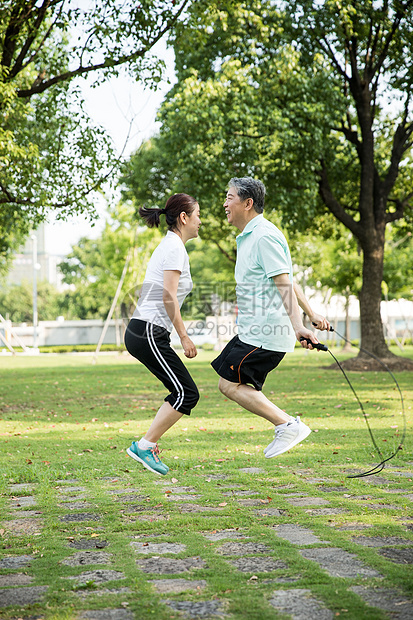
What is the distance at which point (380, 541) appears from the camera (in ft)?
11.9

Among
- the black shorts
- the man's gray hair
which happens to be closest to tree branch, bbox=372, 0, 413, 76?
the man's gray hair

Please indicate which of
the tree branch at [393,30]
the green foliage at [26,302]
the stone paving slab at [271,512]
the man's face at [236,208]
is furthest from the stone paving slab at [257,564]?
the green foliage at [26,302]

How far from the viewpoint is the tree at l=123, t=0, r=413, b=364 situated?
52.1 feet

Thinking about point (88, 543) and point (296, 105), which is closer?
point (88, 543)

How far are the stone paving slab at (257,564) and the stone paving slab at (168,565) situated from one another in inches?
7.3

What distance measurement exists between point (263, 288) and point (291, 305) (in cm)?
27

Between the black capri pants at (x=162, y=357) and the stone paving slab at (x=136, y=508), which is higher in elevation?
the black capri pants at (x=162, y=357)

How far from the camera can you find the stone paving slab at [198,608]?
8.70 feet

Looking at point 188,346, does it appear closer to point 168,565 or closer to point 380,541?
point 168,565

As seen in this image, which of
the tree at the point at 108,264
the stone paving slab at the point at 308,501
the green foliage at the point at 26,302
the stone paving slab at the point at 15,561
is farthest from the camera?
the green foliage at the point at 26,302

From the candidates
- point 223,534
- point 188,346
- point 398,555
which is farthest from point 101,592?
point 188,346

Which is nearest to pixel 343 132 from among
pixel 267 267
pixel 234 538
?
pixel 267 267

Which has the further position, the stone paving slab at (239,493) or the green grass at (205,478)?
the stone paving slab at (239,493)

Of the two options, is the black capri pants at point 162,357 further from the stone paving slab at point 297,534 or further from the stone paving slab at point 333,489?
the stone paving slab at point 333,489
